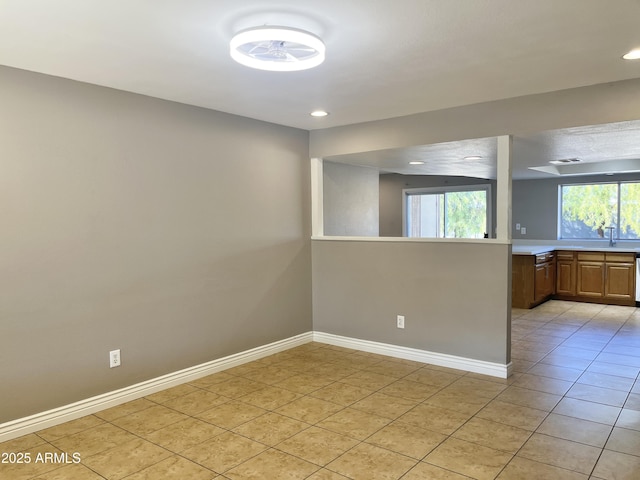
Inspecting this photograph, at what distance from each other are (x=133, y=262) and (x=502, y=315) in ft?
9.73

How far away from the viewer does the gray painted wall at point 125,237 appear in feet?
9.28

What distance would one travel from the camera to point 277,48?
236cm

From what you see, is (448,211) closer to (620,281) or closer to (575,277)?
(575,277)

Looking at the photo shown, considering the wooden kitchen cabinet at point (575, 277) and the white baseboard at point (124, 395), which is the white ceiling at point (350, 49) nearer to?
the white baseboard at point (124, 395)

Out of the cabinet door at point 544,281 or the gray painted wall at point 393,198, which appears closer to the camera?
the cabinet door at point 544,281

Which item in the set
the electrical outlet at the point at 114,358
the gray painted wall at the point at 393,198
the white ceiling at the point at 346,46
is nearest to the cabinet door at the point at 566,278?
the gray painted wall at the point at 393,198

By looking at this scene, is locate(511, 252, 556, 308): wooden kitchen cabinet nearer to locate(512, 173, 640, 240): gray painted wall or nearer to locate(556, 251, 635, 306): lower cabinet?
locate(556, 251, 635, 306): lower cabinet

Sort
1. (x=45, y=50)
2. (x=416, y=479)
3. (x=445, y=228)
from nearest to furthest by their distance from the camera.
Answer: (x=416, y=479) → (x=45, y=50) → (x=445, y=228)

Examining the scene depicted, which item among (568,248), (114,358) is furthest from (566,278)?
(114,358)

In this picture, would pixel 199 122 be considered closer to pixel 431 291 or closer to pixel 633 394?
pixel 431 291

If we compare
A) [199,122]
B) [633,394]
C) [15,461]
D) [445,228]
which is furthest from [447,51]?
[445,228]

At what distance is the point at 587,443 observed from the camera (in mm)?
2670

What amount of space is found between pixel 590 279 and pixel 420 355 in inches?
160

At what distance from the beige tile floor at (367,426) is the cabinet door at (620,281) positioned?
2648 millimetres
